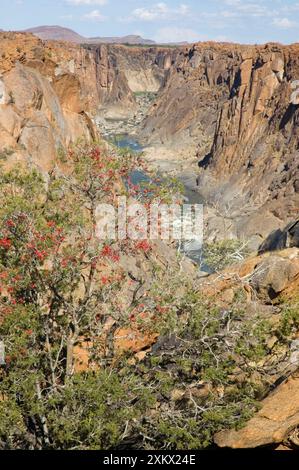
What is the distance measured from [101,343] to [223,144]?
10296 centimetres

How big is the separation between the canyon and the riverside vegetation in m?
0.59

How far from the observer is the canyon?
54.9 ft

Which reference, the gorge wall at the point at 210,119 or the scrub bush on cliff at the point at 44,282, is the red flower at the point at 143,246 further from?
the gorge wall at the point at 210,119

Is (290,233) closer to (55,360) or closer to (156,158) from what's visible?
(55,360)

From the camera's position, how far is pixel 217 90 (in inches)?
6176

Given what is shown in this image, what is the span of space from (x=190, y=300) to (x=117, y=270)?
253 centimetres

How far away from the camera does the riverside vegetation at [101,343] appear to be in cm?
1309

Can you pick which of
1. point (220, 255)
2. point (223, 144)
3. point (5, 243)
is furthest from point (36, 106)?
point (223, 144)

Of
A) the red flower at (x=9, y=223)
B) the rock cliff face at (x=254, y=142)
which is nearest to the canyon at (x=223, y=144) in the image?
the rock cliff face at (x=254, y=142)

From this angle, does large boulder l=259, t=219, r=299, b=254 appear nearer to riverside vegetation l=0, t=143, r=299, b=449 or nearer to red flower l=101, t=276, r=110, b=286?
riverside vegetation l=0, t=143, r=299, b=449

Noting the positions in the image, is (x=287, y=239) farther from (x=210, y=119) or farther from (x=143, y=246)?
(x=210, y=119)

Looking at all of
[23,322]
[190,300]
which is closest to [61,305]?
[23,322]

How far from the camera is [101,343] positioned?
15836 mm

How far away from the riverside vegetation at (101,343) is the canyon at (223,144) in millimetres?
593
